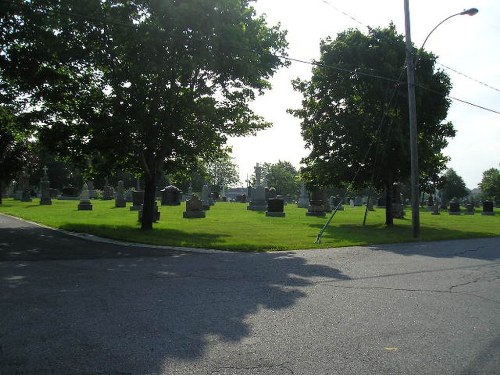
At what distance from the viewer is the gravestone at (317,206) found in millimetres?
31859

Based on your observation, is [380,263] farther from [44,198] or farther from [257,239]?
[44,198]

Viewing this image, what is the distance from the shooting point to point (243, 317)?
5.41 m

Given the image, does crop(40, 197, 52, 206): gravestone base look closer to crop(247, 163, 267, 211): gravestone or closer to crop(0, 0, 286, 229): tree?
crop(247, 163, 267, 211): gravestone

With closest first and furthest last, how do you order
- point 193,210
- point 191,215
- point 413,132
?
point 413,132, point 191,215, point 193,210

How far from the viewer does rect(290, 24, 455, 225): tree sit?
2230cm

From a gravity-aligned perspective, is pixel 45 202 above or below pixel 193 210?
below

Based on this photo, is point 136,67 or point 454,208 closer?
point 136,67

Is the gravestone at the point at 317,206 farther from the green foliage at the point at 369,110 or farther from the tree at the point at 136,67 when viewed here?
the tree at the point at 136,67

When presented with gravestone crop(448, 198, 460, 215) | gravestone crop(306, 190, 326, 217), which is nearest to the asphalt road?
gravestone crop(306, 190, 326, 217)

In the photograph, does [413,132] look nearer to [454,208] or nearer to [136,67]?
[136,67]

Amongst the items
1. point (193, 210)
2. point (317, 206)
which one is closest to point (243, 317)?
point (193, 210)

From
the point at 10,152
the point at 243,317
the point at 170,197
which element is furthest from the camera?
the point at 170,197

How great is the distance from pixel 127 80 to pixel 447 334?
13523 millimetres

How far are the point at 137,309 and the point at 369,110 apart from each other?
2019cm
